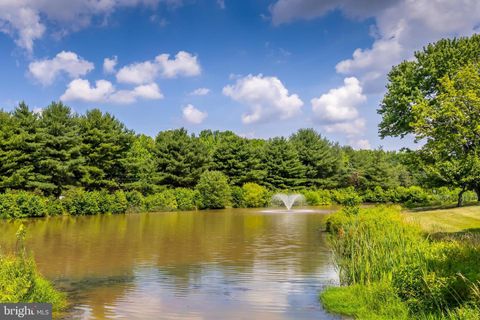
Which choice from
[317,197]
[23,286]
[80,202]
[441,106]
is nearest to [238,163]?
[317,197]

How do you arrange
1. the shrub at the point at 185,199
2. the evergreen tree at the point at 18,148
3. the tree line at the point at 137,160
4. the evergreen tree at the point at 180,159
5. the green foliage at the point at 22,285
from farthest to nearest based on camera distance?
the evergreen tree at the point at 180,159 → the shrub at the point at 185,199 → the tree line at the point at 137,160 → the evergreen tree at the point at 18,148 → the green foliage at the point at 22,285

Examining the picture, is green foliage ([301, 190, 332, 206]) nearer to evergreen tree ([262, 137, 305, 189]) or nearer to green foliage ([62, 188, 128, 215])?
evergreen tree ([262, 137, 305, 189])

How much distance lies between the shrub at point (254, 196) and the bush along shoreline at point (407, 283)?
42.7 meters

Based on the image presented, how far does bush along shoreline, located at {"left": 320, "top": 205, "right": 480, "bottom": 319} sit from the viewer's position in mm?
7539

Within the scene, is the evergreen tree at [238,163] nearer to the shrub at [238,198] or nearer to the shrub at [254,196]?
the shrub at [254,196]

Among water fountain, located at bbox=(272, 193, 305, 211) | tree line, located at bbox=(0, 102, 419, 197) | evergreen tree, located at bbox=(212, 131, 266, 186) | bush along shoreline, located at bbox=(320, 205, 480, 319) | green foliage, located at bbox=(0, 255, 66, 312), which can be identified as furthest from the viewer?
evergreen tree, located at bbox=(212, 131, 266, 186)

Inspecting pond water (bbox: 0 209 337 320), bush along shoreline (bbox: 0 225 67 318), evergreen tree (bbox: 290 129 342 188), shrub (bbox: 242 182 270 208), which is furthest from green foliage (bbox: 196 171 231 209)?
bush along shoreline (bbox: 0 225 67 318)

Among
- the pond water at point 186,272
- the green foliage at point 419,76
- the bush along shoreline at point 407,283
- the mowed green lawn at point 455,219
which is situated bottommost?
the pond water at point 186,272

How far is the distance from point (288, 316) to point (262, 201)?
153 feet

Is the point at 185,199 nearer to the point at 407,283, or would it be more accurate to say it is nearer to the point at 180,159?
the point at 180,159

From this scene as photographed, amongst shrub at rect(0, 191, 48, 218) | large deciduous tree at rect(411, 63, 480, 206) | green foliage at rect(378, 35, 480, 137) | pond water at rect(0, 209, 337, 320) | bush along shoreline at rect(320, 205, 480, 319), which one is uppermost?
green foliage at rect(378, 35, 480, 137)

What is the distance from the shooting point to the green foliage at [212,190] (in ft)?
163

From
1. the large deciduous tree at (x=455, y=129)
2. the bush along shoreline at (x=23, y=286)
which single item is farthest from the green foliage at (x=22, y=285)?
the large deciduous tree at (x=455, y=129)

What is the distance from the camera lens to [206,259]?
16.5 m
